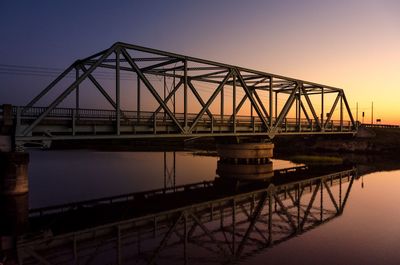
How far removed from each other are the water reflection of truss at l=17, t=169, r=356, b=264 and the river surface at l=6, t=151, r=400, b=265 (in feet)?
0.74

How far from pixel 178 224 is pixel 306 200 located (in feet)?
37.0

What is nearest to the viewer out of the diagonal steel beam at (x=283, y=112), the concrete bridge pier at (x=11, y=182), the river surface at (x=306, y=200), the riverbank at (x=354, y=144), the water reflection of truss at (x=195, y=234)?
the water reflection of truss at (x=195, y=234)

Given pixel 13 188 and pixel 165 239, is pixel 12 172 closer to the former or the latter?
pixel 13 188

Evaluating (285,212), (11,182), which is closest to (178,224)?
(285,212)

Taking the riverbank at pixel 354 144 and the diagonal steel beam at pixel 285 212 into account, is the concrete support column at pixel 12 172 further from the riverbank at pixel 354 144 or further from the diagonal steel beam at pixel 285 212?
the riverbank at pixel 354 144

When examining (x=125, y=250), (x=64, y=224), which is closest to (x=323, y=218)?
(x=125, y=250)

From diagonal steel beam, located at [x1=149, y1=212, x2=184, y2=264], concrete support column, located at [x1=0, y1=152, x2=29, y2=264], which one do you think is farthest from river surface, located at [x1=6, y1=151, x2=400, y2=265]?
concrete support column, located at [x1=0, y1=152, x2=29, y2=264]

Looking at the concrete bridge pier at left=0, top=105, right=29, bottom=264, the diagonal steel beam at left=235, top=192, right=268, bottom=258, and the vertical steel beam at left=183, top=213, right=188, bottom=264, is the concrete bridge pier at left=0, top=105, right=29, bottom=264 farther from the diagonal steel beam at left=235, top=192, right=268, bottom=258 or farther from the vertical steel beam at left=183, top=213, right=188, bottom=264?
the diagonal steel beam at left=235, top=192, right=268, bottom=258

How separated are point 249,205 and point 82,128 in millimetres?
13057

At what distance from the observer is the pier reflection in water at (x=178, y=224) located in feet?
44.7

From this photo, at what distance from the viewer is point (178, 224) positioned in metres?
18.0

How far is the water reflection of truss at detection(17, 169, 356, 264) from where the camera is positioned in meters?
13.3

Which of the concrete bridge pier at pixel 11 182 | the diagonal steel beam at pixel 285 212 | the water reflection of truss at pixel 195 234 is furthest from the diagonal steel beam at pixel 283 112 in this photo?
the concrete bridge pier at pixel 11 182

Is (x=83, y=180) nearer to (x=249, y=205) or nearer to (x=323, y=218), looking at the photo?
(x=249, y=205)
